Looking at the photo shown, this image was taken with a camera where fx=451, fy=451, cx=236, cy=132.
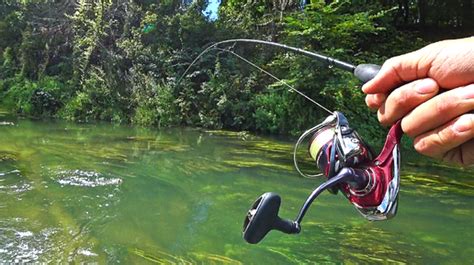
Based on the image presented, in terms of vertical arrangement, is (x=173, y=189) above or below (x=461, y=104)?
below

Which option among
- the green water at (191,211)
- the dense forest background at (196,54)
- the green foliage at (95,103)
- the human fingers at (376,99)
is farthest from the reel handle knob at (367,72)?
the green foliage at (95,103)

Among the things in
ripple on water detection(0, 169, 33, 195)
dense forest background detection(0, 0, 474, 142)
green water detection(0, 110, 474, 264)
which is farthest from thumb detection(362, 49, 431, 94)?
dense forest background detection(0, 0, 474, 142)

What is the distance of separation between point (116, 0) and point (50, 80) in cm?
327

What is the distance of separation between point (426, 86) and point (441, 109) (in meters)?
0.07

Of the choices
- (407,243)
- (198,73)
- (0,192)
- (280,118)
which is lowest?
(0,192)

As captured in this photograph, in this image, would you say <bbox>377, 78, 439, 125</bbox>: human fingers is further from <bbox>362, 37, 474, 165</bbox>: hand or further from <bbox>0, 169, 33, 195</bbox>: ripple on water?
<bbox>0, 169, 33, 195</bbox>: ripple on water

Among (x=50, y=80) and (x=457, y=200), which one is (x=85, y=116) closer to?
(x=50, y=80)

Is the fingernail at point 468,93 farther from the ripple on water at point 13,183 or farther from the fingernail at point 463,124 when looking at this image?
the ripple on water at point 13,183

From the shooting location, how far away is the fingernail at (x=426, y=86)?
1042mm

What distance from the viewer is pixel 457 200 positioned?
16.3 feet

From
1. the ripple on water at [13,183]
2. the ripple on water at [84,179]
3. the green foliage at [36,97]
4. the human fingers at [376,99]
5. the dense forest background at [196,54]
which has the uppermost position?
the dense forest background at [196,54]

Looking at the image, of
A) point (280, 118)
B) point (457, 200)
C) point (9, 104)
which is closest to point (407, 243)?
point (457, 200)

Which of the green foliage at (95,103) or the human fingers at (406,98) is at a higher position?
the human fingers at (406,98)

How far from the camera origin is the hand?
100 cm
